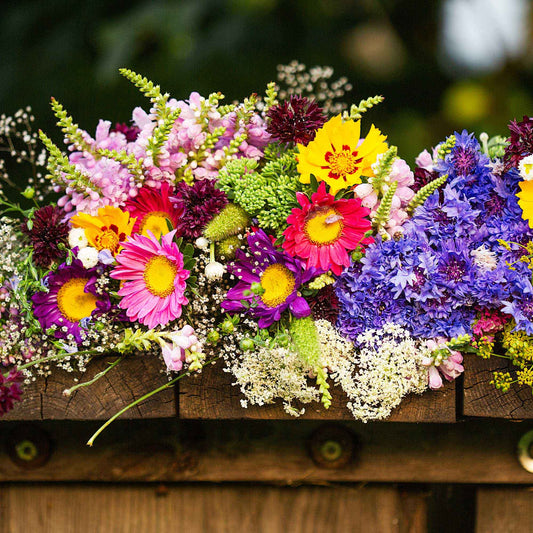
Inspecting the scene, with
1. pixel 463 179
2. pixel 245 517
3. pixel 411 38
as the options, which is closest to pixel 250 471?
pixel 245 517

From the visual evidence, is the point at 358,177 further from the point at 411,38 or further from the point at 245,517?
the point at 411,38

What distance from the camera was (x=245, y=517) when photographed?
53.2 inches

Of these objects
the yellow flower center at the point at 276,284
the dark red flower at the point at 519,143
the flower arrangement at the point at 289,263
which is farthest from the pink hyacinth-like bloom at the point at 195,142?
the dark red flower at the point at 519,143

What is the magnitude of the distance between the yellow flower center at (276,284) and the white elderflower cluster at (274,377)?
8 cm

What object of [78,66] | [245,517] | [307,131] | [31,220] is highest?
[78,66]

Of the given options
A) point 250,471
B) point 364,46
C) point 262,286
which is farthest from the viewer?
point 364,46

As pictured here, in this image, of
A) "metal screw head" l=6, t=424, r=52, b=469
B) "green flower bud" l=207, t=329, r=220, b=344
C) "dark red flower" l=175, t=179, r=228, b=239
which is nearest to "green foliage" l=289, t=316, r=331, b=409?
"green flower bud" l=207, t=329, r=220, b=344

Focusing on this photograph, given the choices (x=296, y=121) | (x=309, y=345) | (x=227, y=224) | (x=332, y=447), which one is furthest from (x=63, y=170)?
(x=332, y=447)

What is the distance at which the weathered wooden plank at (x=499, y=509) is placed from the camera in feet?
4.32

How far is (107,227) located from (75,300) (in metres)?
0.14

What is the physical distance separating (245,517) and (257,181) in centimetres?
73

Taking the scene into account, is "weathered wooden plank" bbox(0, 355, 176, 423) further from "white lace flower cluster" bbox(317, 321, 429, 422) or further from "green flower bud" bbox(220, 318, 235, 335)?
"white lace flower cluster" bbox(317, 321, 429, 422)

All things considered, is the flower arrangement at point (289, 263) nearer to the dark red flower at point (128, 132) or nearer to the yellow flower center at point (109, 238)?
the yellow flower center at point (109, 238)

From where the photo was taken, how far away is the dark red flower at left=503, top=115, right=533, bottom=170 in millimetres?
1042
